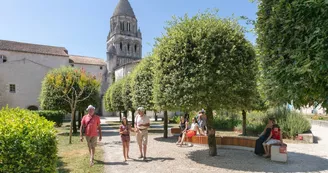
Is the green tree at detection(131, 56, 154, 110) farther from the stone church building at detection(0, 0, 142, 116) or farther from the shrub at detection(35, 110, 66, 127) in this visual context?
the stone church building at detection(0, 0, 142, 116)

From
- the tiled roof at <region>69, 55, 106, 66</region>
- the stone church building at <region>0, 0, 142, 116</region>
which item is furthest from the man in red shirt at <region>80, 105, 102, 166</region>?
the tiled roof at <region>69, 55, 106, 66</region>

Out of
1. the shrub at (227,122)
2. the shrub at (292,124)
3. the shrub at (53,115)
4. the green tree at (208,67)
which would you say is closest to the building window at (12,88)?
the shrub at (53,115)

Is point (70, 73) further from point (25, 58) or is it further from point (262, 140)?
point (25, 58)

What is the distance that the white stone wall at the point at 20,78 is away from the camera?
3703 centimetres

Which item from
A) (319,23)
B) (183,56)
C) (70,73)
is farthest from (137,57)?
(319,23)

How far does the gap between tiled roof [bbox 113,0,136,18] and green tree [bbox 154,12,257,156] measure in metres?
Result: 64.6

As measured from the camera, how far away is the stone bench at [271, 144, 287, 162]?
28.6 ft

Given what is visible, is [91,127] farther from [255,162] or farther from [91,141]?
[255,162]

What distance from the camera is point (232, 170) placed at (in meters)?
7.82

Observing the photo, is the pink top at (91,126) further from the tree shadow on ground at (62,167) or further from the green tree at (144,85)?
the green tree at (144,85)

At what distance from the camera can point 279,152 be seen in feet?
28.9

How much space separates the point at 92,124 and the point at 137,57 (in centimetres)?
6607

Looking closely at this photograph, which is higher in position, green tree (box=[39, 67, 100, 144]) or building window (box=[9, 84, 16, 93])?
building window (box=[9, 84, 16, 93])

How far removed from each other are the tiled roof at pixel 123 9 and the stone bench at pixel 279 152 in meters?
67.8
